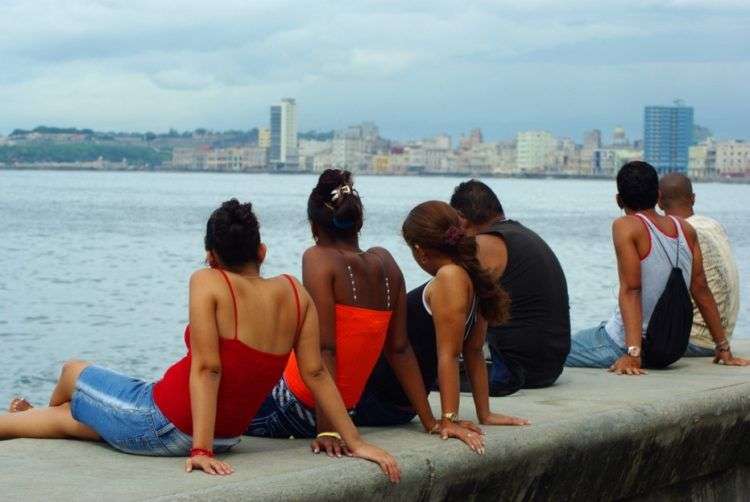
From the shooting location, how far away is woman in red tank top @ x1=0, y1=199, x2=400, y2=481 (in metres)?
4.79

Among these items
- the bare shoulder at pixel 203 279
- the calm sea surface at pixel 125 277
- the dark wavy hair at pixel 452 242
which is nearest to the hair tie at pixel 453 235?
the dark wavy hair at pixel 452 242

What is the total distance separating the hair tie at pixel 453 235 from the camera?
5.52 m

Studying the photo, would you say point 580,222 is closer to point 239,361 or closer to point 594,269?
point 594,269

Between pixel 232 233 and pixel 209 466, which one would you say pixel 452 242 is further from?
pixel 209 466

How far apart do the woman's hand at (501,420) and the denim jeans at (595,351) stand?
2.27 metres

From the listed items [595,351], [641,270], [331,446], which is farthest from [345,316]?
[595,351]

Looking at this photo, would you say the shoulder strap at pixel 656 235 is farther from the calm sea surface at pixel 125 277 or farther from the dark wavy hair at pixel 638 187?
the calm sea surface at pixel 125 277

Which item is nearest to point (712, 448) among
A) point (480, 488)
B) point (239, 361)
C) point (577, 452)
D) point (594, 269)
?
point (577, 452)

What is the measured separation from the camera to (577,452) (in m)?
5.50

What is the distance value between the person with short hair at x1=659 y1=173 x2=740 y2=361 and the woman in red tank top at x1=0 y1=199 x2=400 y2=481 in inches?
153

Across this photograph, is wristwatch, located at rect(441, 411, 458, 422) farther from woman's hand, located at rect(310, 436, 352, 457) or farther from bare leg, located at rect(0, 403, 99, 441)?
bare leg, located at rect(0, 403, 99, 441)

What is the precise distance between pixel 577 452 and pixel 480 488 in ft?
1.79

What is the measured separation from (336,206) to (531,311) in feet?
6.46

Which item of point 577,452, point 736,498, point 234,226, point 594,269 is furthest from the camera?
point 594,269
